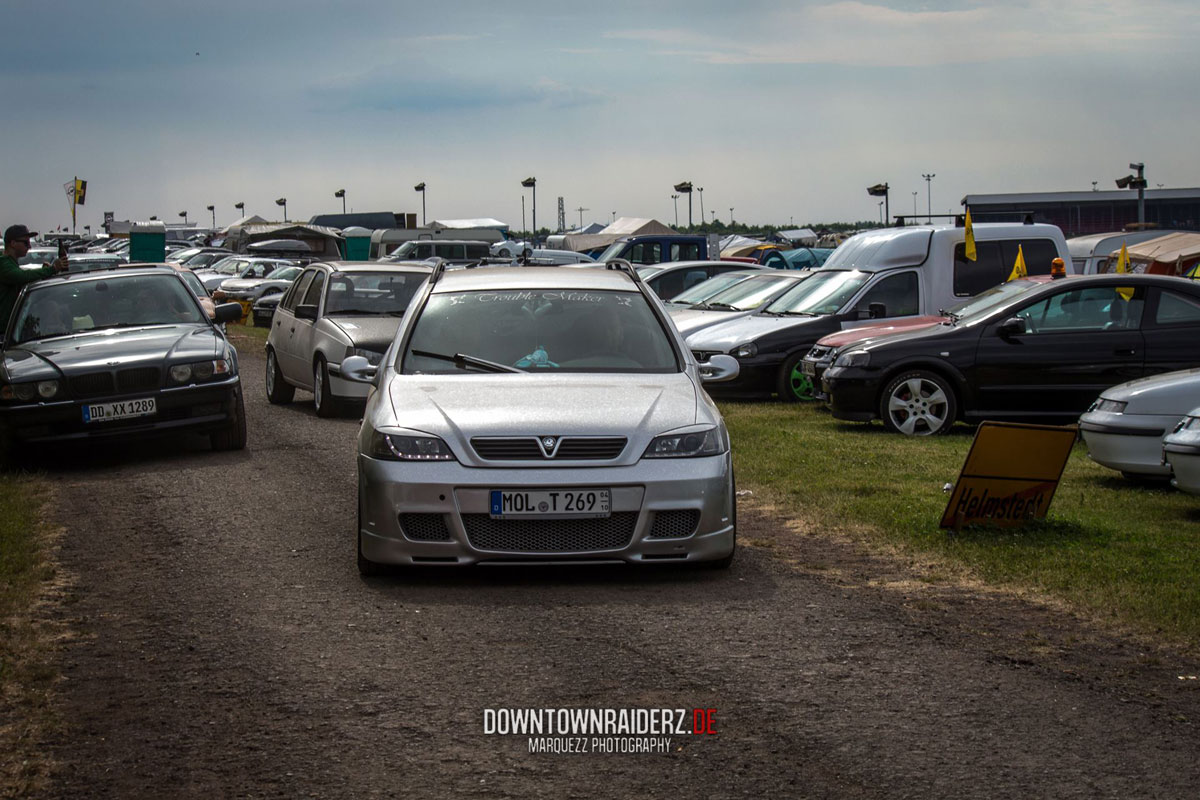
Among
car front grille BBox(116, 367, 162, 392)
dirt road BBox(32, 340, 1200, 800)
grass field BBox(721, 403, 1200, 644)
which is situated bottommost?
grass field BBox(721, 403, 1200, 644)

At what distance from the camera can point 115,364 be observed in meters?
11.9

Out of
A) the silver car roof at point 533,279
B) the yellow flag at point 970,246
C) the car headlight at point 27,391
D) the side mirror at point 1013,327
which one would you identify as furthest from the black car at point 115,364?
the yellow flag at point 970,246

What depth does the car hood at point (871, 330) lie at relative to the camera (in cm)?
1483

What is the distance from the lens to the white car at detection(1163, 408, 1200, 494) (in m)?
8.70

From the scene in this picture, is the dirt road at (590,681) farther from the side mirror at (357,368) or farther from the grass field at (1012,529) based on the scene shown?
the side mirror at (357,368)

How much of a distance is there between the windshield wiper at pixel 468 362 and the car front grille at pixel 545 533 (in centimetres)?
121

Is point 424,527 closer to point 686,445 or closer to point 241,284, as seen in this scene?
point 686,445

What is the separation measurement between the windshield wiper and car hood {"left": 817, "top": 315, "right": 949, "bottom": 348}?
7454 mm

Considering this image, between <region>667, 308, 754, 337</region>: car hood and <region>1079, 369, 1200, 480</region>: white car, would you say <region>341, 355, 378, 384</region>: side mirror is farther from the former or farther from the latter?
<region>667, 308, 754, 337</region>: car hood

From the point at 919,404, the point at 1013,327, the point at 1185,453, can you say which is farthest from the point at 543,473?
the point at 1013,327

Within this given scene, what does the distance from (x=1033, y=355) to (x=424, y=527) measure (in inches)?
315

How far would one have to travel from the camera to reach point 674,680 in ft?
17.7

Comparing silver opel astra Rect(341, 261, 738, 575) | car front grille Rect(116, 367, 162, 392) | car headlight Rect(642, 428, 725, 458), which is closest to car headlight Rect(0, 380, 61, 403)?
car front grille Rect(116, 367, 162, 392)

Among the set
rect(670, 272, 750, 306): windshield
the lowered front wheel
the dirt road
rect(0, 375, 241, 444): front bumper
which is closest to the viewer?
the dirt road
